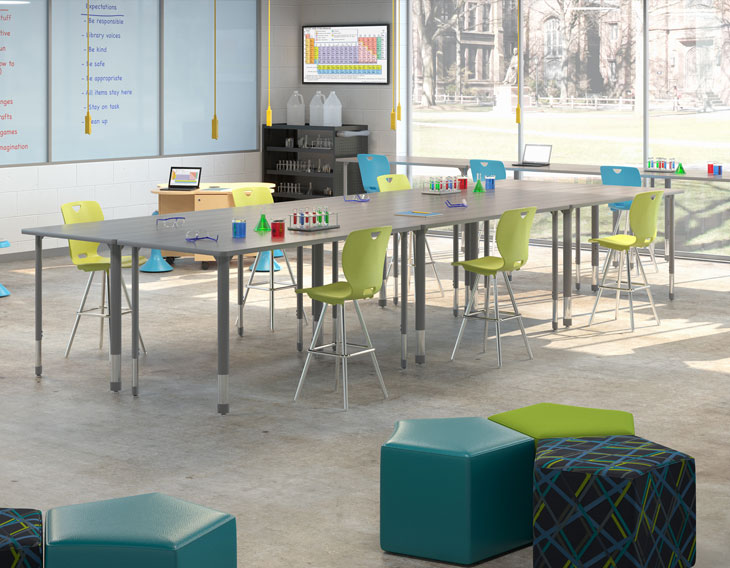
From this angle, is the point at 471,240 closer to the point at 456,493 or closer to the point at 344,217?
the point at 344,217

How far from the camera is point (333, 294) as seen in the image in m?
5.70

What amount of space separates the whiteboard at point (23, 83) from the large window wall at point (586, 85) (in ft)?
12.7

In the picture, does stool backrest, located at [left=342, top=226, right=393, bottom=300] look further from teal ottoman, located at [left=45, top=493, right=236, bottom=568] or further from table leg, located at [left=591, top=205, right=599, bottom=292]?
table leg, located at [left=591, top=205, right=599, bottom=292]

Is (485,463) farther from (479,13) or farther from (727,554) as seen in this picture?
(479,13)

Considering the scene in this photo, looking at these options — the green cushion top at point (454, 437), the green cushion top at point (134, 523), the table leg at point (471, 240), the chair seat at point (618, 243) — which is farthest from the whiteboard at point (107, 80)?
the green cushion top at point (134, 523)

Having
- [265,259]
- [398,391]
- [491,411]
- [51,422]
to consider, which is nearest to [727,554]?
[491,411]

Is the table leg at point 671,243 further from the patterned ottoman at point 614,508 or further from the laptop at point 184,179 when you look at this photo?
the patterned ottoman at point 614,508

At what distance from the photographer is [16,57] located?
9.80 m

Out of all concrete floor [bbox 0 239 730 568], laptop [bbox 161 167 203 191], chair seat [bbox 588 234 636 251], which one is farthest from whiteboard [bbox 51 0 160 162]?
chair seat [bbox 588 234 636 251]

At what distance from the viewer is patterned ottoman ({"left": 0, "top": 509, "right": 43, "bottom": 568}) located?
9.70ft

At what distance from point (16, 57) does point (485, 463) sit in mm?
7462

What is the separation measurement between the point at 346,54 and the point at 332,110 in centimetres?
67

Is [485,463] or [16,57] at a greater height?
[16,57]

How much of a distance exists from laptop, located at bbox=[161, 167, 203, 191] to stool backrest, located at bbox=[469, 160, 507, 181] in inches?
92.1
